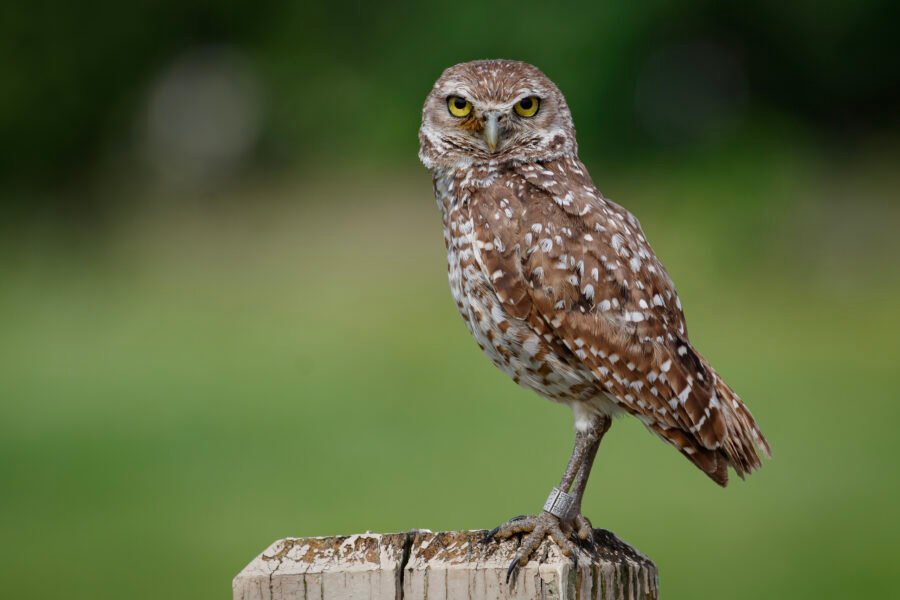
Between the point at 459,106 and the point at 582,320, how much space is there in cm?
86

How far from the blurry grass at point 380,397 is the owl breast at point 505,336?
15.6 feet

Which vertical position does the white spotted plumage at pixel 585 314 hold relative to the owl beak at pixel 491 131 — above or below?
below

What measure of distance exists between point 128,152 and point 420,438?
33.2 feet

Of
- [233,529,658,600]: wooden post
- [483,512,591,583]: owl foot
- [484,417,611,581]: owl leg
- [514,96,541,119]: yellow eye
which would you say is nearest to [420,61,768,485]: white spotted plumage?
[484,417,611,581]: owl leg

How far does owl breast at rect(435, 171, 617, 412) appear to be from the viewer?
151 inches

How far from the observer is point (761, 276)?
606 inches

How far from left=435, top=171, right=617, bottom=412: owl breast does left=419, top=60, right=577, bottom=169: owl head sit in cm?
24

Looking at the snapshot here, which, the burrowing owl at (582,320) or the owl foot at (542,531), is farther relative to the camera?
the burrowing owl at (582,320)

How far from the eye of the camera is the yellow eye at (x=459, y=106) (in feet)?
13.8

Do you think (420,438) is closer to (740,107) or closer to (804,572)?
(804,572)

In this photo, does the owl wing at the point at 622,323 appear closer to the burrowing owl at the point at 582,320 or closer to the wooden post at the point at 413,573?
the burrowing owl at the point at 582,320

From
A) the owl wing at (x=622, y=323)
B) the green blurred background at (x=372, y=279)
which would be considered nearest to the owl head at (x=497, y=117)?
the owl wing at (x=622, y=323)

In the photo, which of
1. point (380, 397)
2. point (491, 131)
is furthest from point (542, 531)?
point (380, 397)

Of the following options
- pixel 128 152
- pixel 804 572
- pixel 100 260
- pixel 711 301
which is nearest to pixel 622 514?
pixel 804 572
